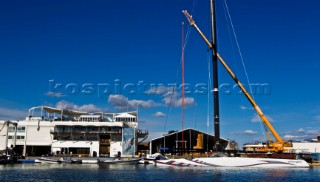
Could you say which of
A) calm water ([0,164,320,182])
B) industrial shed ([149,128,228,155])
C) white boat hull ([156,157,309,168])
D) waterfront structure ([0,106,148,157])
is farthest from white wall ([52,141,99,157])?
calm water ([0,164,320,182])

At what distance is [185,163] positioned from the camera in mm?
85312

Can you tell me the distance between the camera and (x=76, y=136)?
115625mm

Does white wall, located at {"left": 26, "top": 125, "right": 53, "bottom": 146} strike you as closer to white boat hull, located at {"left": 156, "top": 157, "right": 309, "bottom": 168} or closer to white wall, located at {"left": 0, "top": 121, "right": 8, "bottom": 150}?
white wall, located at {"left": 0, "top": 121, "right": 8, "bottom": 150}

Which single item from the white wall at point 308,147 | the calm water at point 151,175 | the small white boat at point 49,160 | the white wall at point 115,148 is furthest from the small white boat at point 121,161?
the white wall at point 308,147

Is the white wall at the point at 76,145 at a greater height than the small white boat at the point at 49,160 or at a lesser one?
greater

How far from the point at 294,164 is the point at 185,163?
2439 centimetres

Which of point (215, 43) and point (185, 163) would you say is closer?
point (185, 163)

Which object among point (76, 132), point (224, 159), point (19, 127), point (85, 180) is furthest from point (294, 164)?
point (19, 127)

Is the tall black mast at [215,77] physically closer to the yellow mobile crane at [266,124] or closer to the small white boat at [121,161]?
Result: the yellow mobile crane at [266,124]

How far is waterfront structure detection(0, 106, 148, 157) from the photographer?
112 meters

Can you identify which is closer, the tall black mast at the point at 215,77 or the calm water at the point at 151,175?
the calm water at the point at 151,175

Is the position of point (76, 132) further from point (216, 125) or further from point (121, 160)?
point (216, 125)

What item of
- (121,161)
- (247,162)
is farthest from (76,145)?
(247,162)

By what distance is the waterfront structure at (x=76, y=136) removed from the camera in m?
112
